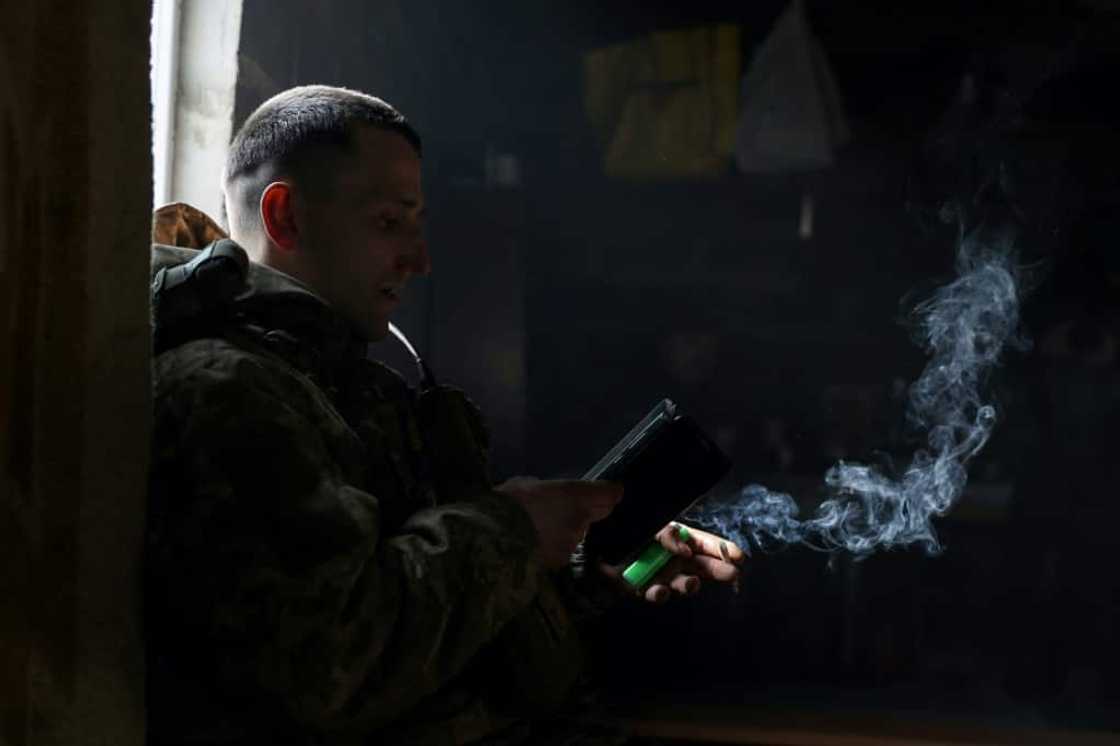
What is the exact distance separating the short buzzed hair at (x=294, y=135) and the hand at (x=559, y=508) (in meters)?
0.37

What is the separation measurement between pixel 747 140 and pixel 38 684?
1.95 meters

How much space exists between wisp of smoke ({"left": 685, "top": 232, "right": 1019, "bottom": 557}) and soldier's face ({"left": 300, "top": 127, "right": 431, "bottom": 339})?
134 centimetres

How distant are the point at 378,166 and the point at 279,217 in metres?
0.11

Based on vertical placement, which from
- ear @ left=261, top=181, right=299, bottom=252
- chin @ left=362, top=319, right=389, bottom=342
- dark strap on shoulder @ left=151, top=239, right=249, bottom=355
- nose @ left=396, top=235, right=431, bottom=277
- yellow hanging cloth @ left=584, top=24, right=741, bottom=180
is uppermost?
yellow hanging cloth @ left=584, top=24, right=741, bottom=180

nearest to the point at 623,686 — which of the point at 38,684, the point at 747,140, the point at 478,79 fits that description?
the point at 747,140

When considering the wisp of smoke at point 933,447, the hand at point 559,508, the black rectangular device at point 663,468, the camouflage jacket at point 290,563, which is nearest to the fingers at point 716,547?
the black rectangular device at point 663,468

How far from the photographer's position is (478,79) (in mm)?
2557

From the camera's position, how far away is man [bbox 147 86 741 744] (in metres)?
0.80

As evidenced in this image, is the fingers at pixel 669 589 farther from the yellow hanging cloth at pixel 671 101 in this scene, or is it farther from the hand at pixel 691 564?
the yellow hanging cloth at pixel 671 101

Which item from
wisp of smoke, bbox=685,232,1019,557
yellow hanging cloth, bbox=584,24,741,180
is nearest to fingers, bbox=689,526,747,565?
wisp of smoke, bbox=685,232,1019,557

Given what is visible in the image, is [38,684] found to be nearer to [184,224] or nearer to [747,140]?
[184,224]

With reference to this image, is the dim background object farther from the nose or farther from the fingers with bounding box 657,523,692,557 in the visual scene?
the nose

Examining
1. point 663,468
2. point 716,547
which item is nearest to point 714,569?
point 716,547

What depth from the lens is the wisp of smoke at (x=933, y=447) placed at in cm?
234
